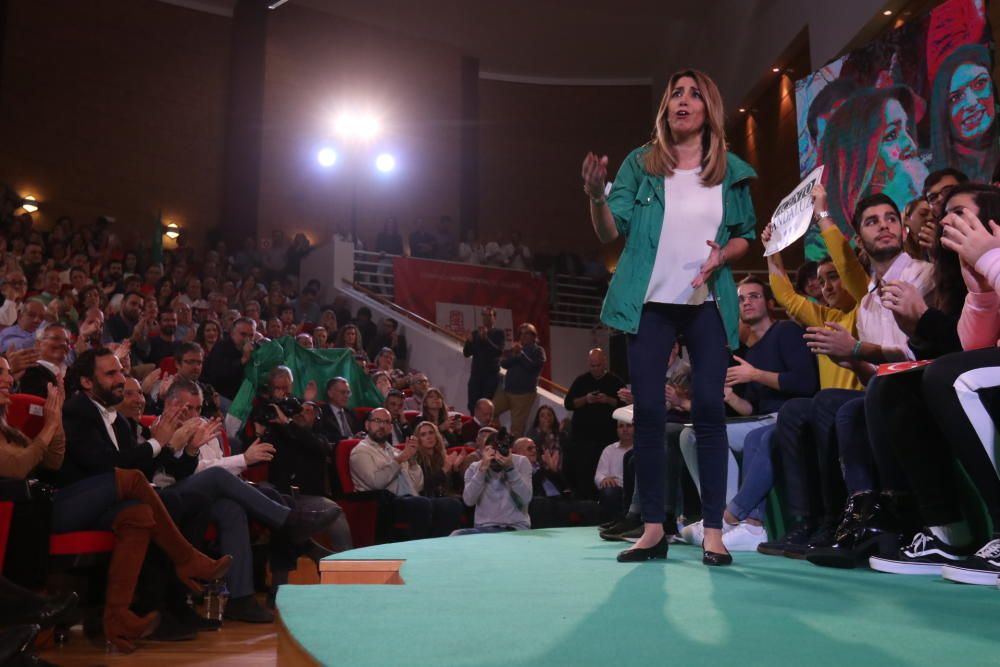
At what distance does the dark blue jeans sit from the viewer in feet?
7.30

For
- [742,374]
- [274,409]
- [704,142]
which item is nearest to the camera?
[704,142]

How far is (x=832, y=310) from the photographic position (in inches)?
124

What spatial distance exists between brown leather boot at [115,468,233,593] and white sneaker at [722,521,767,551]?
76.6 inches

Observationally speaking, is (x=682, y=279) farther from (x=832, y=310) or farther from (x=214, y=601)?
(x=214, y=601)

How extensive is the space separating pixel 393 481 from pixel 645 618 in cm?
414

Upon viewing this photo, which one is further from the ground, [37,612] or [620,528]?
[620,528]

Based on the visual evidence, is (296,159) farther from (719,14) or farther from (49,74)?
(719,14)

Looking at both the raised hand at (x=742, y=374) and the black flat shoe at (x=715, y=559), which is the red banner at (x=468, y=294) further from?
the black flat shoe at (x=715, y=559)

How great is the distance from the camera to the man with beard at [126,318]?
636cm

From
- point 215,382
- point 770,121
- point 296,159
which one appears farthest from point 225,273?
point 770,121

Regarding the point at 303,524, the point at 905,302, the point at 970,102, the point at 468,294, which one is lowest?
the point at 303,524

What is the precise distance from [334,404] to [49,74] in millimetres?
8902

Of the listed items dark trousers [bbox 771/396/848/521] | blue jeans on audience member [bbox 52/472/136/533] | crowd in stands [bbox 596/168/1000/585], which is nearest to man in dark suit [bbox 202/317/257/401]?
blue jeans on audience member [bbox 52/472/136/533]

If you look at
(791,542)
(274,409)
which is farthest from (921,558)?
(274,409)
